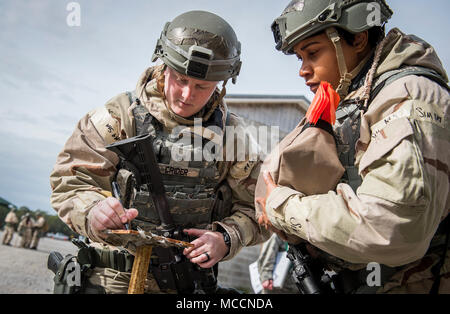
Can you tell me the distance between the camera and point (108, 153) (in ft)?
10.0

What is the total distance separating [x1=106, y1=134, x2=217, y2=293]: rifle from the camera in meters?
2.73

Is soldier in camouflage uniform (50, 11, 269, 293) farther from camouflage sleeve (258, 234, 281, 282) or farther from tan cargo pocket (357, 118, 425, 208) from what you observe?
camouflage sleeve (258, 234, 281, 282)

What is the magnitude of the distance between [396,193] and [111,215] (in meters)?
1.87

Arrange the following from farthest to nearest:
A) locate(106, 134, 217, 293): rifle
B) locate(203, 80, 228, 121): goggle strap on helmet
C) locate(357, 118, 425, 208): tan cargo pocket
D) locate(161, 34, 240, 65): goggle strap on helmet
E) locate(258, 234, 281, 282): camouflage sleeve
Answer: locate(258, 234, 281, 282): camouflage sleeve
locate(203, 80, 228, 121): goggle strap on helmet
locate(161, 34, 240, 65): goggle strap on helmet
locate(106, 134, 217, 293): rifle
locate(357, 118, 425, 208): tan cargo pocket

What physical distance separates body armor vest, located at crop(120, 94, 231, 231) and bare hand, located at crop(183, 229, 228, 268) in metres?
0.21

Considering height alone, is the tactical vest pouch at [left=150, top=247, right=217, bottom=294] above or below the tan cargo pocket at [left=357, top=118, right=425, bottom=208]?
below

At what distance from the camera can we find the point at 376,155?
1.68m

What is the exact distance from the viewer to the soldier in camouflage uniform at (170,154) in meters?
2.98

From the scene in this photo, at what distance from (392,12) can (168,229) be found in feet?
7.63

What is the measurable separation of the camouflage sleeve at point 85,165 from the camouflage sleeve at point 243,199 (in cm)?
103

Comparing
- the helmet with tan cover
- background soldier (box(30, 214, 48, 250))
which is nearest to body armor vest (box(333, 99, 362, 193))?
the helmet with tan cover

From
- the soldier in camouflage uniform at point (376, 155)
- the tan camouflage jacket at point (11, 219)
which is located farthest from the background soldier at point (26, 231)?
the soldier in camouflage uniform at point (376, 155)

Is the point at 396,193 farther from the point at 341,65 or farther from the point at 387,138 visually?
the point at 341,65

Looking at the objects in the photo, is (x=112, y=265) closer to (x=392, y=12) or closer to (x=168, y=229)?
(x=168, y=229)
